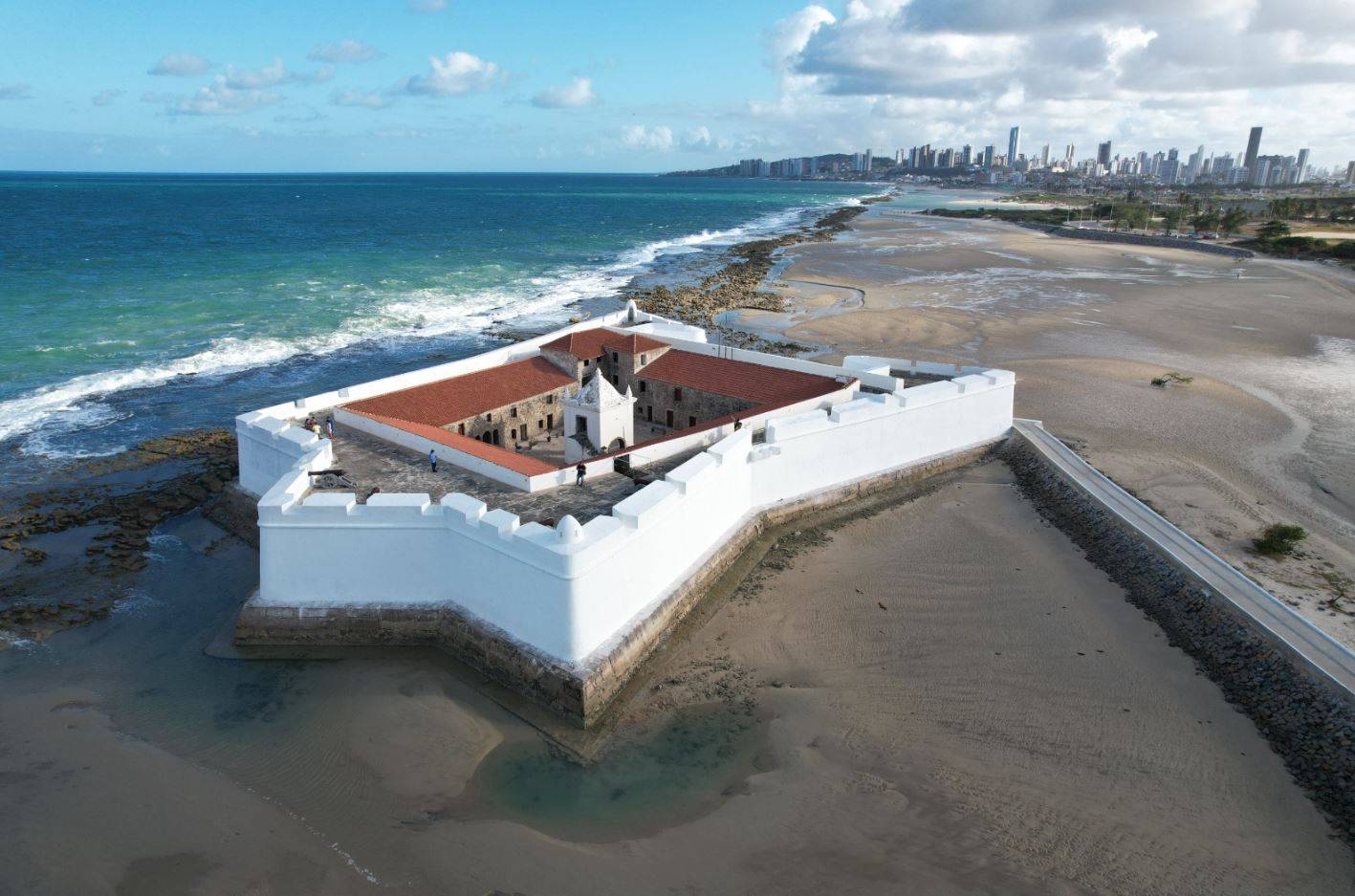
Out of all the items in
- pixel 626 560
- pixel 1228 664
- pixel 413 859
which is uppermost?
pixel 626 560

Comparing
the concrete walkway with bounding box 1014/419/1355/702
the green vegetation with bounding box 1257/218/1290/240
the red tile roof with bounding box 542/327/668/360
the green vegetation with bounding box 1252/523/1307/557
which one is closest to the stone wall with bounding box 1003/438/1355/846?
the concrete walkway with bounding box 1014/419/1355/702

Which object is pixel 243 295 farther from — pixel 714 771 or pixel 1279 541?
pixel 1279 541

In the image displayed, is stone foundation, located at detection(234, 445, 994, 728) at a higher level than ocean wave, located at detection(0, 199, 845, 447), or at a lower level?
lower

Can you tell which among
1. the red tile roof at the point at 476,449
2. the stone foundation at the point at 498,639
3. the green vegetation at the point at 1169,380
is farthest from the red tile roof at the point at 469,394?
the green vegetation at the point at 1169,380

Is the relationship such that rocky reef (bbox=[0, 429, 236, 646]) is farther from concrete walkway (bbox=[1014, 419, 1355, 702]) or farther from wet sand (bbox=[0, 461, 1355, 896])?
concrete walkway (bbox=[1014, 419, 1355, 702])

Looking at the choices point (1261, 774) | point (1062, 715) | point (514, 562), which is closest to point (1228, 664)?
point (1261, 774)

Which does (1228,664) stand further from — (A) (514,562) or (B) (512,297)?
(B) (512,297)
